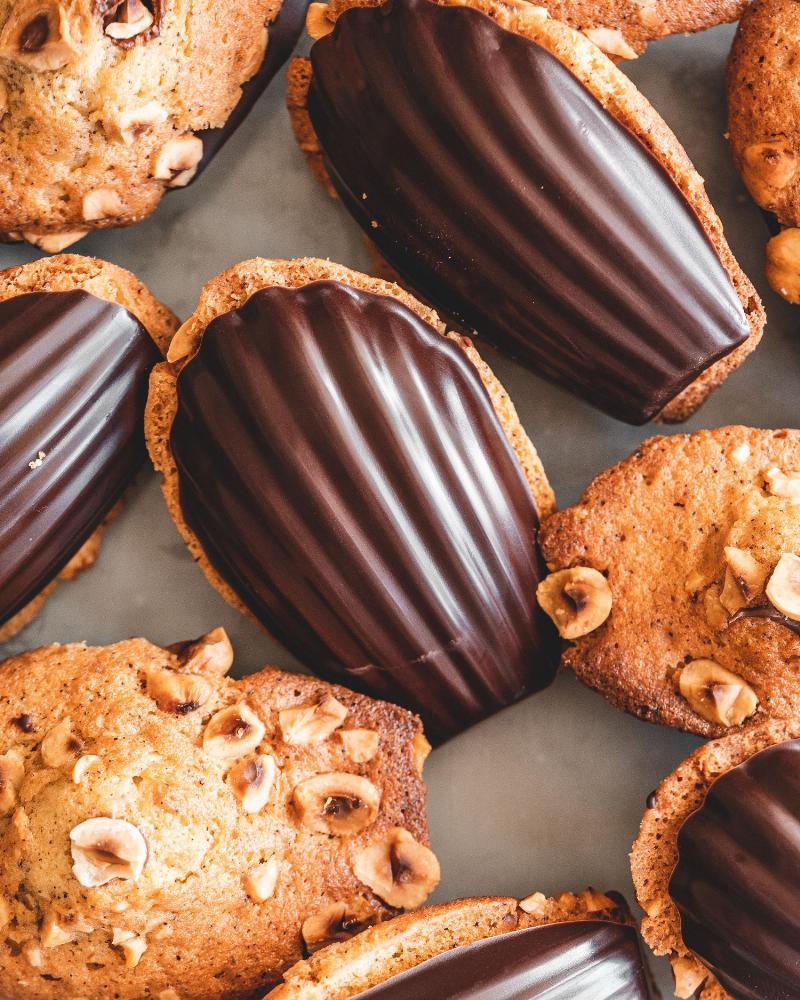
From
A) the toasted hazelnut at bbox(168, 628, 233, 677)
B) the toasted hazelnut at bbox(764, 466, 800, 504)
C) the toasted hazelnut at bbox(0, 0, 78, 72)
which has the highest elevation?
the toasted hazelnut at bbox(0, 0, 78, 72)

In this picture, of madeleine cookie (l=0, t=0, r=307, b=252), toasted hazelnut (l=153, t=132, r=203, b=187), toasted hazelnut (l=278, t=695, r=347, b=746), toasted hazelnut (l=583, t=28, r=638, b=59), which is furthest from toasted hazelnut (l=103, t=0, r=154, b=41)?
toasted hazelnut (l=278, t=695, r=347, b=746)

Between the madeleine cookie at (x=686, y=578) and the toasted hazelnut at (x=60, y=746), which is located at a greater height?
the toasted hazelnut at (x=60, y=746)

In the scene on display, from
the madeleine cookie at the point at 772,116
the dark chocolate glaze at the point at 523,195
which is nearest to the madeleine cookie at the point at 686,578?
the dark chocolate glaze at the point at 523,195

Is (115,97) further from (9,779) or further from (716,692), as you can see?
(716,692)

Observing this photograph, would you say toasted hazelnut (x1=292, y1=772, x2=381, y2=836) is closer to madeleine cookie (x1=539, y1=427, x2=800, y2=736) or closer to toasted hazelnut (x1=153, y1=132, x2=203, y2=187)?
madeleine cookie (x1=539, y1=427, x2=800, y2=736)

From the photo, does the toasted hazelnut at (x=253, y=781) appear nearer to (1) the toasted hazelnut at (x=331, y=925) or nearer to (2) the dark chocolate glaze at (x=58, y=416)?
(1) the toasted hazelnut at (x=331, y=925)

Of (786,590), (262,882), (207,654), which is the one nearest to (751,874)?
(786,590)

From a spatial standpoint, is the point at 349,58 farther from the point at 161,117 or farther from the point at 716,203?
the point at 716,203
